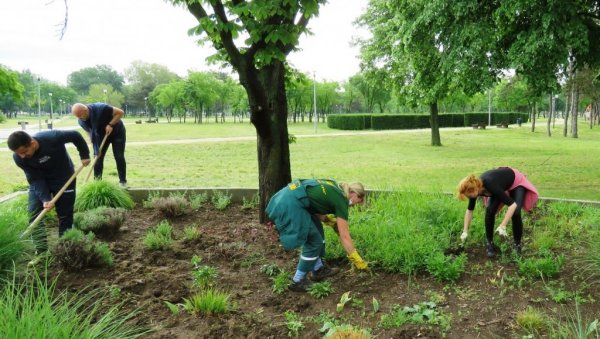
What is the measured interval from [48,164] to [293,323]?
2963 millimetres

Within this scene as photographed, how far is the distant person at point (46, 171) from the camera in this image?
414 cm

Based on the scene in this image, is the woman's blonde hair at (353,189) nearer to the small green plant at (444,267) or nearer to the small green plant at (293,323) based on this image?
the small green plant at (444,267)

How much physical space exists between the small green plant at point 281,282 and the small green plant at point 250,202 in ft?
7.22

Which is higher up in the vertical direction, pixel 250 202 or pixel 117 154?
pixel 117 154

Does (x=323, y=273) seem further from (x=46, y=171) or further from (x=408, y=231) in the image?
(x=46, y=171)

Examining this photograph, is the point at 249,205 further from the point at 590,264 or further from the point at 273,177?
the point at 590,264

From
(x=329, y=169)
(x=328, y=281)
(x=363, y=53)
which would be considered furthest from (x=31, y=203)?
(x=363, y=53)

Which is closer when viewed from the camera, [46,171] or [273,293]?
[273,293]

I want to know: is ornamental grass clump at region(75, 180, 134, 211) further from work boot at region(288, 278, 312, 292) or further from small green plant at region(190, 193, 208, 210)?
work boot at region(288, 278, 312, 292)

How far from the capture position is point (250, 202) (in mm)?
6090

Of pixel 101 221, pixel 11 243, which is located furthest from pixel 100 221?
pixel 11 243

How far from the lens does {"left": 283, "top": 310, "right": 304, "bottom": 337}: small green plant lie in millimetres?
2904

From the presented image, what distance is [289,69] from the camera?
579 centimetres

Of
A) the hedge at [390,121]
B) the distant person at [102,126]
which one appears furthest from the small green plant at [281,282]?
the hedge at [390,121]
